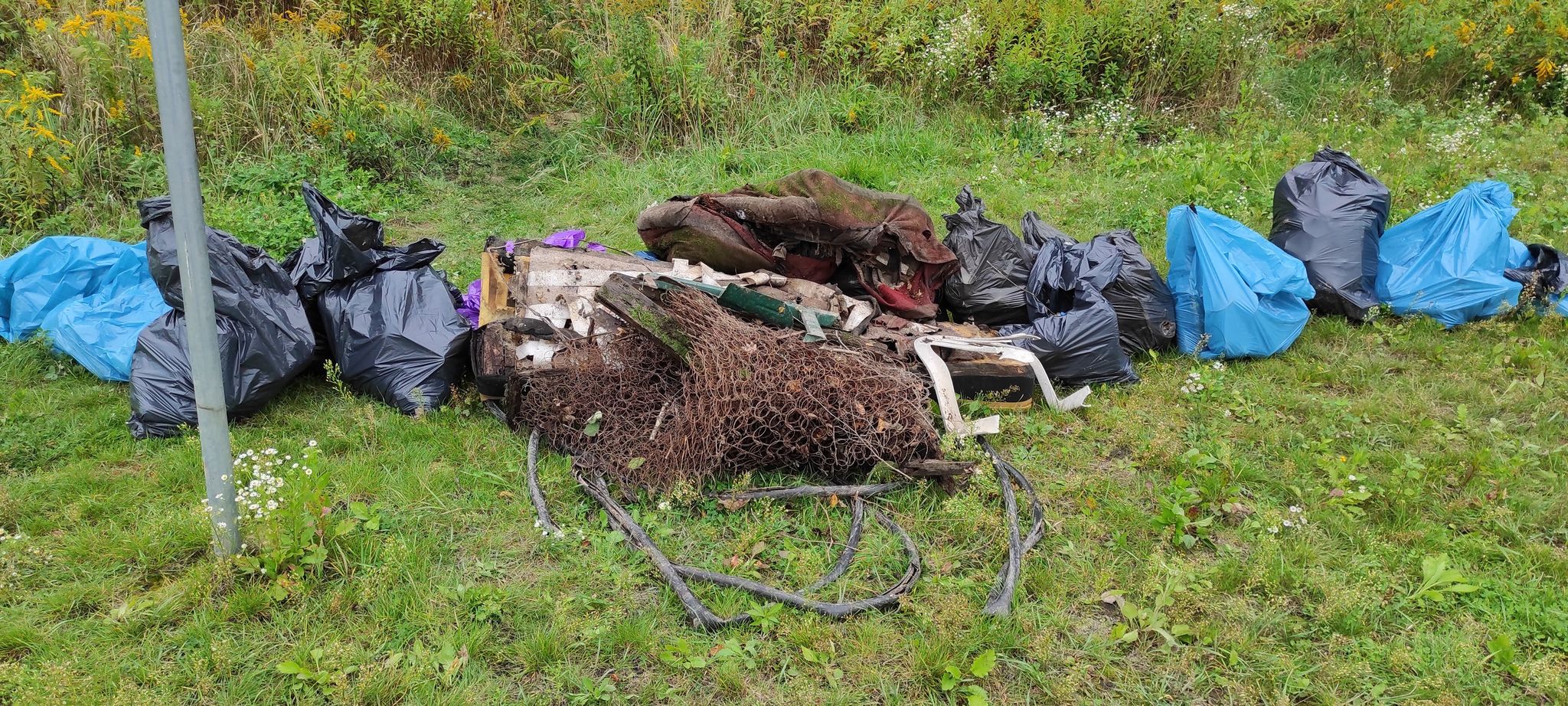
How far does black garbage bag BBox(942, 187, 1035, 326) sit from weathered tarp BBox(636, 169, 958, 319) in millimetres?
101

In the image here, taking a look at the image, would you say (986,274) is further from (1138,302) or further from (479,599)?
(479,599)

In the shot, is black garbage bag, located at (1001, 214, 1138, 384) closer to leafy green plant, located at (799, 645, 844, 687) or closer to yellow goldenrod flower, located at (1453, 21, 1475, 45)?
leafy green plant, located at (799, 645, 844, 687)

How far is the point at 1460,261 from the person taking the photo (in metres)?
4.36

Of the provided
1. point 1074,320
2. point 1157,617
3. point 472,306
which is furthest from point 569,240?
point 1157,617

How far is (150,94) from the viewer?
19.1ft

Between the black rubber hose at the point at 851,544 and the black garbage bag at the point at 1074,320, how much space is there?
125 centimetres

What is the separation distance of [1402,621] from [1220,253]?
6.33 feet

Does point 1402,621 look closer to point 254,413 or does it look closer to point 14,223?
point 254,413

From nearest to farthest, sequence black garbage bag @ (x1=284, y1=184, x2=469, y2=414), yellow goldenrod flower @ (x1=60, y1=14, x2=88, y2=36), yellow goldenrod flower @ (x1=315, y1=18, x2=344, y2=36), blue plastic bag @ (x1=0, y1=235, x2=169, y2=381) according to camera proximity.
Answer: black garbage bag @ (x1=284, y1=184, x2=469, y2=414) < blue plastic bag @ (x1=0, y1=235, x2=169, y2=381) < yellow goldenrod flower @ (x1=60, y1=14, x2=88, y2=36) < yellow goldenrod flower @ (x1=315, y1=18, x2=344, y2=36)

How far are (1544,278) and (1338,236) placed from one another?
Answer: 98 cm

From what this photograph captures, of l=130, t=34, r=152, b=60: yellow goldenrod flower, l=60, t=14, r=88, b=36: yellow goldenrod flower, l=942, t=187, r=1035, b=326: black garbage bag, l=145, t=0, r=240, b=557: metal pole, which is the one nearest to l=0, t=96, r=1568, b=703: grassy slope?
l=145, t=0, r=240, b=557: metal pole

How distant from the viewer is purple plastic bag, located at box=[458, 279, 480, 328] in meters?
4.18

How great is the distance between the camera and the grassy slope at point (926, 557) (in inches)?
97.2

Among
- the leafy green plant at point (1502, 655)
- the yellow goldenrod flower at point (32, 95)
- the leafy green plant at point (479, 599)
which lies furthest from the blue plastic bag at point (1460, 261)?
the yellow goldenrod flower at point (32, 95)
